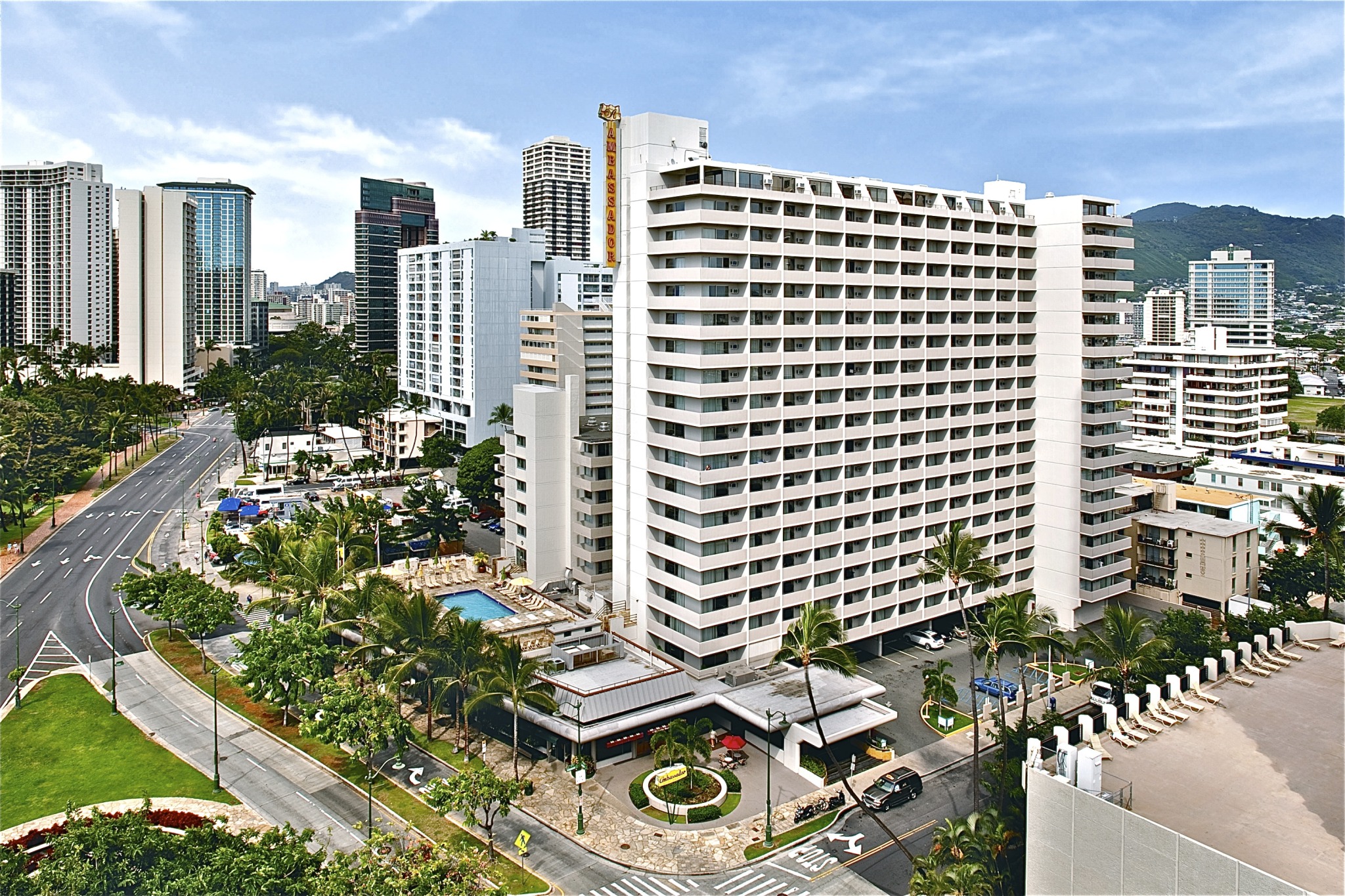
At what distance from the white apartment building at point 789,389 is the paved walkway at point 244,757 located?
83.4ft

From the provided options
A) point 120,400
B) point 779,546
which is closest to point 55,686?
point 779,546

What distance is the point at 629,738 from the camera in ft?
201

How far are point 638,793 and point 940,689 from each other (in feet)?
73.9

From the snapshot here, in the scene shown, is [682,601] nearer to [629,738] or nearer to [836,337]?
[629,738]

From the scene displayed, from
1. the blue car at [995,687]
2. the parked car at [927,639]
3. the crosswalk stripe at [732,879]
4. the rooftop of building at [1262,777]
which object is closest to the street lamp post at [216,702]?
the crosswalk stripe at [732,879]

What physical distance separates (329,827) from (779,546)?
118 feet

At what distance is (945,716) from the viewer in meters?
66.9

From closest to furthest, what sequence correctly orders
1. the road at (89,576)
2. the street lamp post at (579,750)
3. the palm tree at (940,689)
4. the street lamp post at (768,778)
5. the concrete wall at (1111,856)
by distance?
the concrete wall at (1111,856), the street lamp post at (768,778), the street lamp post at (579,750), the palm tree at (940,689), the road at (89,576)

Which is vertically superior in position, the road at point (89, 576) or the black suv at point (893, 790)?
the road at point (89, 576)

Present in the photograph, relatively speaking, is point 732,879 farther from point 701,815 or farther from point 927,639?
point 927,639

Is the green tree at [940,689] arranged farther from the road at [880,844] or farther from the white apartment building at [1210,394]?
the white apartment building at [1210,394]

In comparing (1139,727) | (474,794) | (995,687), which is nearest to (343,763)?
(474,794)

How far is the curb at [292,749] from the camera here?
5366 cm

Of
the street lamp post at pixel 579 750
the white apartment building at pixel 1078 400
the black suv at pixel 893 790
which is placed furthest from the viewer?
the white apartment building at pixel 1078 400
